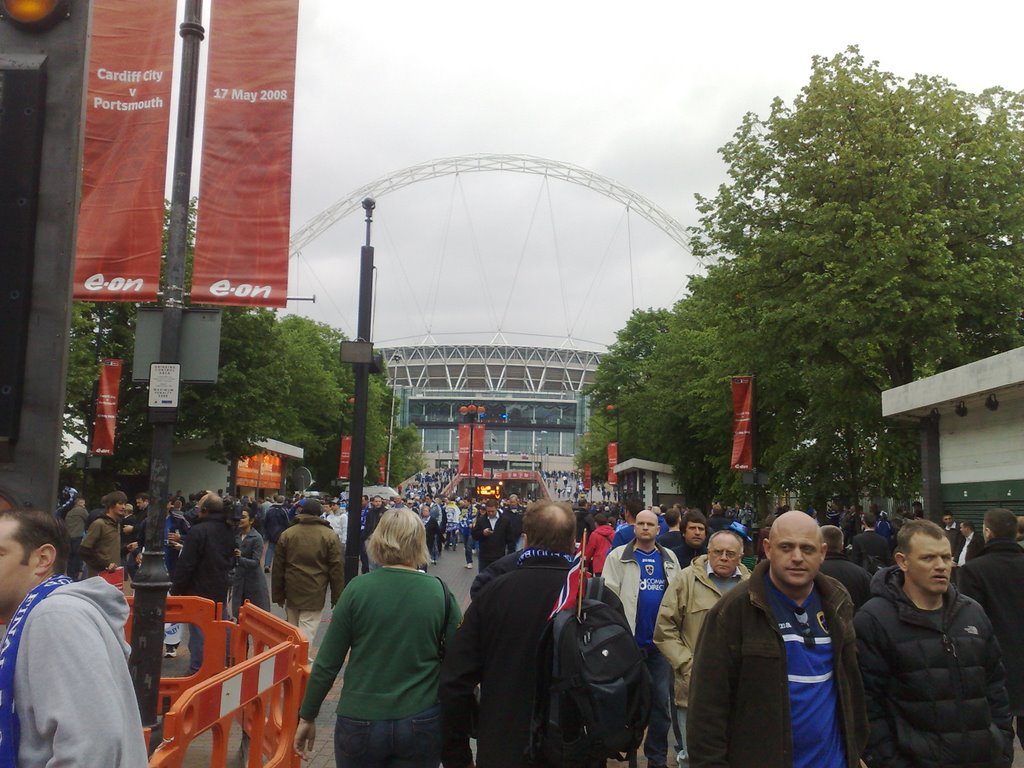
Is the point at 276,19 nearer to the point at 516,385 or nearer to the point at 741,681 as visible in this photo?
the point at 741,681

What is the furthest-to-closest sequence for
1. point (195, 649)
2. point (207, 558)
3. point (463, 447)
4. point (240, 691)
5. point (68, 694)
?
point (463, 447) → point (207, 558) → point (195, 649) → point (240, 691) → point (68, 694)

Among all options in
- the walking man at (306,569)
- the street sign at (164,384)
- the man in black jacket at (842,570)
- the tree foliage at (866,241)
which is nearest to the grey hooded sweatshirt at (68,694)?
the street sign at (164,384)

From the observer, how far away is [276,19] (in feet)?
28.2

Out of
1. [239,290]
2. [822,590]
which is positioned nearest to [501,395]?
[239,290]

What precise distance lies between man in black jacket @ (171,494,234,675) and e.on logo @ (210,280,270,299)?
3229 millimetres

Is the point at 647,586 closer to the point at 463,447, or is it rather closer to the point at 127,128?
the point at 127,128

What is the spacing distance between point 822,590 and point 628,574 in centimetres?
385

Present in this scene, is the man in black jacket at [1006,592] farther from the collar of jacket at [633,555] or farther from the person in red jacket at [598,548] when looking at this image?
the person in red jacket at [598,548]

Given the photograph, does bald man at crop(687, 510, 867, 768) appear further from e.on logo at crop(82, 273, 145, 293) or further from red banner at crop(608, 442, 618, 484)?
red banner at crop(608, 442, 618, 484)

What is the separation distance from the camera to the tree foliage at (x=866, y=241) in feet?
74.4

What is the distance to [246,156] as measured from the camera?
8438 millimetres

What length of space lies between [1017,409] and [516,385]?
18040 centimetres

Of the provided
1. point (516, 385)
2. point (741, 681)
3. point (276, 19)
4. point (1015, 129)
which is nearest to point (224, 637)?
point (276, 19)

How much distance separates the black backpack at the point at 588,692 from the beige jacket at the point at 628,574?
3581 mm
